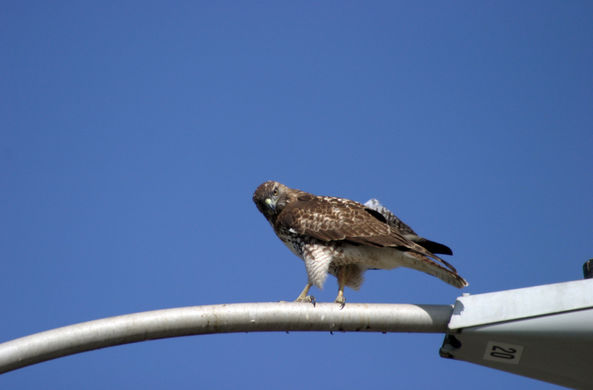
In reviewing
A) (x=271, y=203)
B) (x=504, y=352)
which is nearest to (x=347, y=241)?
(x=271, y=203)

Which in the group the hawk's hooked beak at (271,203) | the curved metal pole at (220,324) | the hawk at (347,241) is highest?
the hawk's hooked beak at (271,203)

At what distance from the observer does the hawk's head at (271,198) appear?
9320 mm

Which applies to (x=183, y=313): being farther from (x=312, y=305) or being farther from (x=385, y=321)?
(x=385, y=321)

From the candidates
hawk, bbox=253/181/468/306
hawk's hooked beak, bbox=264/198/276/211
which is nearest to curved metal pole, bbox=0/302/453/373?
hawk, bbox=253/181/468/306

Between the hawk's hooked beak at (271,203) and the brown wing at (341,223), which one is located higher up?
the hawk's hooked beak at (271,203)

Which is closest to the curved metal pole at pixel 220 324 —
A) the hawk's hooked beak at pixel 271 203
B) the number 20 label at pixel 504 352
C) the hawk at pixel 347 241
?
the number 20 label at pixel 504 352

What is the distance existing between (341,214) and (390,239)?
806 mm

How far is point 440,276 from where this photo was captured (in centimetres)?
749

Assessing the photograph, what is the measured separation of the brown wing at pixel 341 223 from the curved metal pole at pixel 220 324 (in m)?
2.15

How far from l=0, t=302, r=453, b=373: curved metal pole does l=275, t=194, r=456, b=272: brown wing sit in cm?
215

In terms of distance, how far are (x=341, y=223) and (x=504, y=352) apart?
11.2ft

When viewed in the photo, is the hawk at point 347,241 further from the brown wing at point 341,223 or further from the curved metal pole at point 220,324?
the curved metal pole at point 220,324

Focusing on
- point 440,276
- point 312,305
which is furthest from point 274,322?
point 440,276

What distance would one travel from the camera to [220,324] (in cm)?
521
